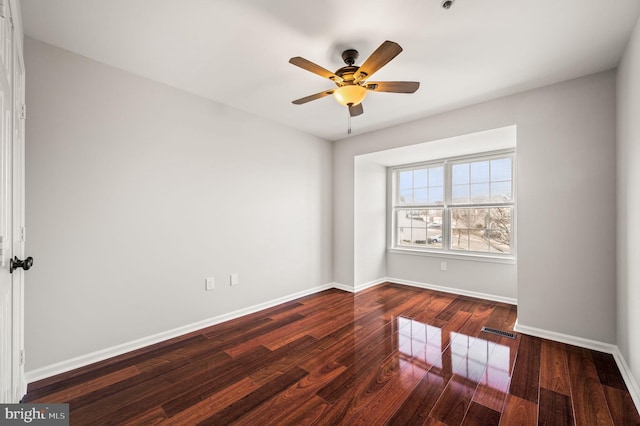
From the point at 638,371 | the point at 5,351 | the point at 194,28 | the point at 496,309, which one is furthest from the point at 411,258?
the point at 5,351

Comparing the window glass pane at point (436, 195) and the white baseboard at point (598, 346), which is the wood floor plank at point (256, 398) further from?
the window glass pane at point (436, 195)

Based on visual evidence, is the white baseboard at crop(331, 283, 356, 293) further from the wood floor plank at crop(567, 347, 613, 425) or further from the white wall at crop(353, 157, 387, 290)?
the wood floor plank at crop(567, 347, 613, 425)

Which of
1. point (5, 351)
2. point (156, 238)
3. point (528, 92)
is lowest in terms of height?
point (5, 351)

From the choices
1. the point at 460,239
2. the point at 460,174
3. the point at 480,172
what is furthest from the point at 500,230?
the point at 460,174

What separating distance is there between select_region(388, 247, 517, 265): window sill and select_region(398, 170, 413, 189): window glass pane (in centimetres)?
116

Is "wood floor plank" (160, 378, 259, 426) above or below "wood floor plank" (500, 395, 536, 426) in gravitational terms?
below

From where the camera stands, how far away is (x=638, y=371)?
5.93 ft

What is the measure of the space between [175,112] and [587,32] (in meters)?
3.52

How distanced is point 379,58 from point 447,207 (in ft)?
10.7

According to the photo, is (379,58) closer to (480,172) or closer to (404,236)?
(480,172)

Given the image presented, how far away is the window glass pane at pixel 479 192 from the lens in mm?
4105

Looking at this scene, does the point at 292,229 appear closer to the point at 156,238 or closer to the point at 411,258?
the point at 156,238

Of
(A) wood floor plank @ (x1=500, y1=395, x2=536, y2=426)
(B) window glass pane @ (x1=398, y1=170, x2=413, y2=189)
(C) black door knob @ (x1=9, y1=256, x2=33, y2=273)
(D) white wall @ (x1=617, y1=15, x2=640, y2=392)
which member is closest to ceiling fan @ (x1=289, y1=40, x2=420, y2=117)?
(D) white wall @ (x1=617, y1=15, x2=640, y2=392)

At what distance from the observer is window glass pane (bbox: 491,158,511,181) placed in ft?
12.9
